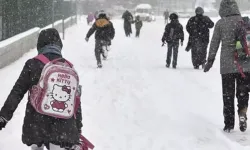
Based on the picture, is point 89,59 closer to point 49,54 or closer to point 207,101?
point 207,101

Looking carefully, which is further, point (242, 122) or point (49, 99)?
point (242, 122)

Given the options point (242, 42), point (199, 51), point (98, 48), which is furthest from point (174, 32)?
point (242, 42)

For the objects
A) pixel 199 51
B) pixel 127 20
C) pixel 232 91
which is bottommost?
pixel 127 20

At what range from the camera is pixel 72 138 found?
13.1ft

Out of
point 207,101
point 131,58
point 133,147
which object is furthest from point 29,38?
point 133,147

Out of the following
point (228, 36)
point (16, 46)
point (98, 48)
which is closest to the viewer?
point (228, 36)

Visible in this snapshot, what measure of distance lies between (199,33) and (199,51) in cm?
59

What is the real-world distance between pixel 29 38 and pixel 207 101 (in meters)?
9.77

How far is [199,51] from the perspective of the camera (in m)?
14.5

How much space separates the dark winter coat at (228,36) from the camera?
6785 mm

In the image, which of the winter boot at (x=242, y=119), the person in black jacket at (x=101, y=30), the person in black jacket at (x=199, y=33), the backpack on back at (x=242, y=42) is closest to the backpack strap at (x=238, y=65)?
the backpack on back at (x=242, y=42)

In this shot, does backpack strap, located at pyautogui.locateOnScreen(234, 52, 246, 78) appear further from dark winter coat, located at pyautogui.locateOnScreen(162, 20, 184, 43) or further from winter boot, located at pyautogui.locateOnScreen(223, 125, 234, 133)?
dark winter coat, located at pyautogui.locateOnScreen(162, 20, 184, 43)

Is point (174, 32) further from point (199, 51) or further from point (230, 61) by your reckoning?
point (230, 61)

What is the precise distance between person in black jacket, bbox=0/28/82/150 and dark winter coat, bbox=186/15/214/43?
34.2ft
